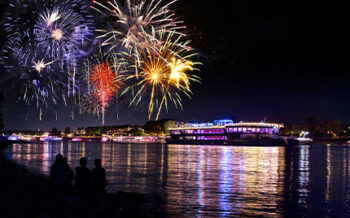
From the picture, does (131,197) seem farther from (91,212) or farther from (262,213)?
(262,213)

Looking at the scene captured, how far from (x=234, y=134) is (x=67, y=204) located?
12999cm

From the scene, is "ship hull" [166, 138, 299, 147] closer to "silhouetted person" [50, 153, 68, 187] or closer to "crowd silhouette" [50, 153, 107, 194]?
"crowd silhouette" [50, 153, 107, 194]

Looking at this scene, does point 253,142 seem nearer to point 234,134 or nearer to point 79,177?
point 234,134

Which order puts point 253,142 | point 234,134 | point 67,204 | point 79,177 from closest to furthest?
point 67,204
point 79,177
point 253,142
point 234,134

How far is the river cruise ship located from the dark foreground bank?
119105 mm

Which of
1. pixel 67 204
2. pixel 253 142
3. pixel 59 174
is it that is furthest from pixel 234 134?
pixel 67 204

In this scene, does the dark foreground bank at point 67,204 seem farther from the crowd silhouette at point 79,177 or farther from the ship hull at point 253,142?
the ship hull at point 253,142

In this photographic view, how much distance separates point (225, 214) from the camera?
1335 cm

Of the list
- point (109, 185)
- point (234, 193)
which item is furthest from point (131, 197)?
point (109, 185)

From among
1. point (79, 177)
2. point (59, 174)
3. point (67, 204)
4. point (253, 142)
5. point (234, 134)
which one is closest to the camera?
point (67, 204)

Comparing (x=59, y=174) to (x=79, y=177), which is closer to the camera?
(x=79, y=177)

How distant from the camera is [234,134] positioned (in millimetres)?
139625

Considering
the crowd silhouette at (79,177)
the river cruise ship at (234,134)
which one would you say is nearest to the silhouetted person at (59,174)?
the crowd silhouette at (79,177)

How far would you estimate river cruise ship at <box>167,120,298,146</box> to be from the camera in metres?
133
